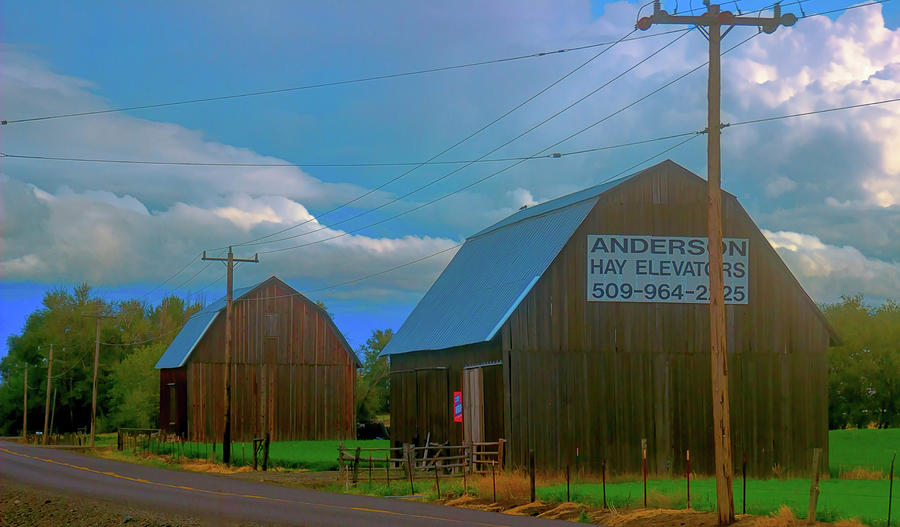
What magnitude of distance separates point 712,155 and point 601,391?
14330mm

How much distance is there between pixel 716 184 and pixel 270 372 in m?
46.5

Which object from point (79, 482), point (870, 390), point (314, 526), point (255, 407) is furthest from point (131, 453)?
point (870, 390)

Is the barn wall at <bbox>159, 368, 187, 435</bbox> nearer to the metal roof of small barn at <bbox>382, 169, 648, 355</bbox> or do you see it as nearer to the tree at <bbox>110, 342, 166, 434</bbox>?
the tree at <bbox>110, 342, 166, 434</bbox>

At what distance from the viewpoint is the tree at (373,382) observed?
92.7 metres

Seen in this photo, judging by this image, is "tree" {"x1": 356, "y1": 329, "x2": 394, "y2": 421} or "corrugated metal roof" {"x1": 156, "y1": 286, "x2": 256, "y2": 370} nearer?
"corrugated metal roof" {"x1": 156, "y1": 286, "x2": 256, "y2": 370}

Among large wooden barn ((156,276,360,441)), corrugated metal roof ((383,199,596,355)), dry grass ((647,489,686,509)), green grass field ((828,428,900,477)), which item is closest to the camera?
dry grass ((647,489,686,509))

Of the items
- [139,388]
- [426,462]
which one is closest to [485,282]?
[426,462]

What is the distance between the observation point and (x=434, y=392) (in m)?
40.8

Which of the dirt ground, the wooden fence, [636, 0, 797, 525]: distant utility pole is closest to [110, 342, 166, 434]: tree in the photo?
the wooden fence

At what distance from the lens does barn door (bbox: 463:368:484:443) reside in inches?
1419

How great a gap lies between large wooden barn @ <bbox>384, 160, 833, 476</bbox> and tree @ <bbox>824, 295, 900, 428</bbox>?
3737cm

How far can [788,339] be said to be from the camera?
37.0m

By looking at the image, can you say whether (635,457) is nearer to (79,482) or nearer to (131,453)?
(79,482)

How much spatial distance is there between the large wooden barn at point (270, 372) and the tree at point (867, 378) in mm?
32049
